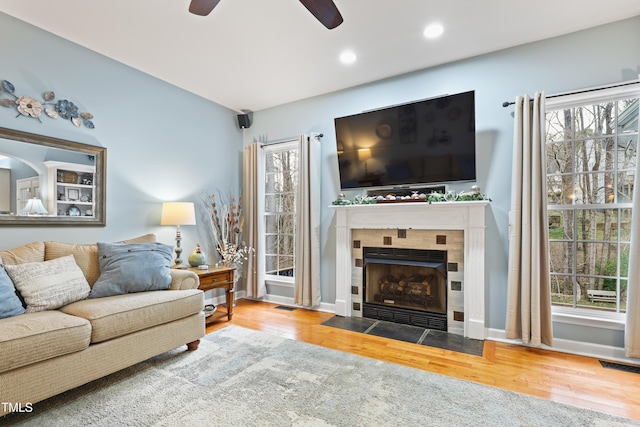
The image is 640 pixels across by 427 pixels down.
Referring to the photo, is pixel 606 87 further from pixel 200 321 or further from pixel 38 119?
pixel 38 119

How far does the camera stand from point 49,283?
2270 millimetres

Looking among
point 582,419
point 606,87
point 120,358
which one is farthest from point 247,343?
point 606,87

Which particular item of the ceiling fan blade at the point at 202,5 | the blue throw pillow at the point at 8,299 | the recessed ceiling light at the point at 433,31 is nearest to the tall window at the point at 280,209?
the recessed ceiling light at the point at 433,31

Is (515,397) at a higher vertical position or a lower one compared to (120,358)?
lower

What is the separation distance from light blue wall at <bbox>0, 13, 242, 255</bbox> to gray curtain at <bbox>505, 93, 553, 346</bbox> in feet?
11.8

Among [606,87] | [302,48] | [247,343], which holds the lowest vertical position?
[247,343]

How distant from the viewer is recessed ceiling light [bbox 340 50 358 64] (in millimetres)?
3123

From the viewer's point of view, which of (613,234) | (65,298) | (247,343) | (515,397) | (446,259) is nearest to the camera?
(515,397)

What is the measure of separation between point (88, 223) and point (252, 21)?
7.94 ft

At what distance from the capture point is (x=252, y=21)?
2.63 m

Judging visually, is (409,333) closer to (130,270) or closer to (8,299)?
(130,270)

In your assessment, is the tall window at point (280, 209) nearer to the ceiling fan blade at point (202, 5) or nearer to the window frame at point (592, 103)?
the ceiling fan blade at point (202, 5)

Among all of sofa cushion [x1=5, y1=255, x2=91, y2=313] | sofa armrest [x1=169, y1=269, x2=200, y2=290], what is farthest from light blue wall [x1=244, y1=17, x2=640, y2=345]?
sofa cushion [x1=5, y1=255, x2=91, y2=313]

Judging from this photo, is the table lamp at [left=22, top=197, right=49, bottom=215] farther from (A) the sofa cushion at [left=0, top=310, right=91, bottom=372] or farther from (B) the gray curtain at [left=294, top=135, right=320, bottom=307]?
(B) the gray curtain at [left=294, top=135, right=320, bottom=307]
